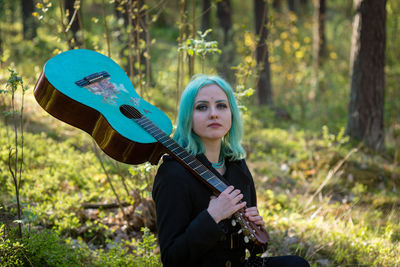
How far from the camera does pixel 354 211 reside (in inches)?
163

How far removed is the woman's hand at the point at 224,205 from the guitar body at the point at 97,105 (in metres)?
0.40

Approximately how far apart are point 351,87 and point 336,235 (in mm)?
3266

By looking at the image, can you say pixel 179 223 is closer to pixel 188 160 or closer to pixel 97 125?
pixel 188 160

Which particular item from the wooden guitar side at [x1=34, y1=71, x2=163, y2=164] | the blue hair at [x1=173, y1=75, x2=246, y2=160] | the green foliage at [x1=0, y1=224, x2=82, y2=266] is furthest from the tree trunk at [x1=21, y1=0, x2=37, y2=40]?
the blue hair at [x1=173, y1=75, x2=246, y2=160]

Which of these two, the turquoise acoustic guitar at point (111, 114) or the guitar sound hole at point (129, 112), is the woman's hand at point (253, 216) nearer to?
the turquoise acoustic guitar at point (111, 114)

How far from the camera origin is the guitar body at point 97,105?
1931 millimetres

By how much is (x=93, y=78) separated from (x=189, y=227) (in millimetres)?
1015

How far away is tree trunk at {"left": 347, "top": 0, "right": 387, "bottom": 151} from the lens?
580 cm

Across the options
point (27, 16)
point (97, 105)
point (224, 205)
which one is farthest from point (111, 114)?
point (27, 16)

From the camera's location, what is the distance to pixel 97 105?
202 cm

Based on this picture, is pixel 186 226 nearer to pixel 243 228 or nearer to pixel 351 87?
pixel 243 228

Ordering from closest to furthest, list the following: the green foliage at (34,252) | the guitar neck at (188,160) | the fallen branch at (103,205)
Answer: the guitar neck at (188,160)
the green foliage at (34,252)
the fallen branch at (103,205)

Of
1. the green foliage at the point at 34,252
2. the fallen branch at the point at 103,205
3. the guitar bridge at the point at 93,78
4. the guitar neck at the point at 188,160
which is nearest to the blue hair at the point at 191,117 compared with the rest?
the guitar neck at the point at 188,160

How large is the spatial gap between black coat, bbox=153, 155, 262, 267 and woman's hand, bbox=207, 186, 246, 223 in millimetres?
30
